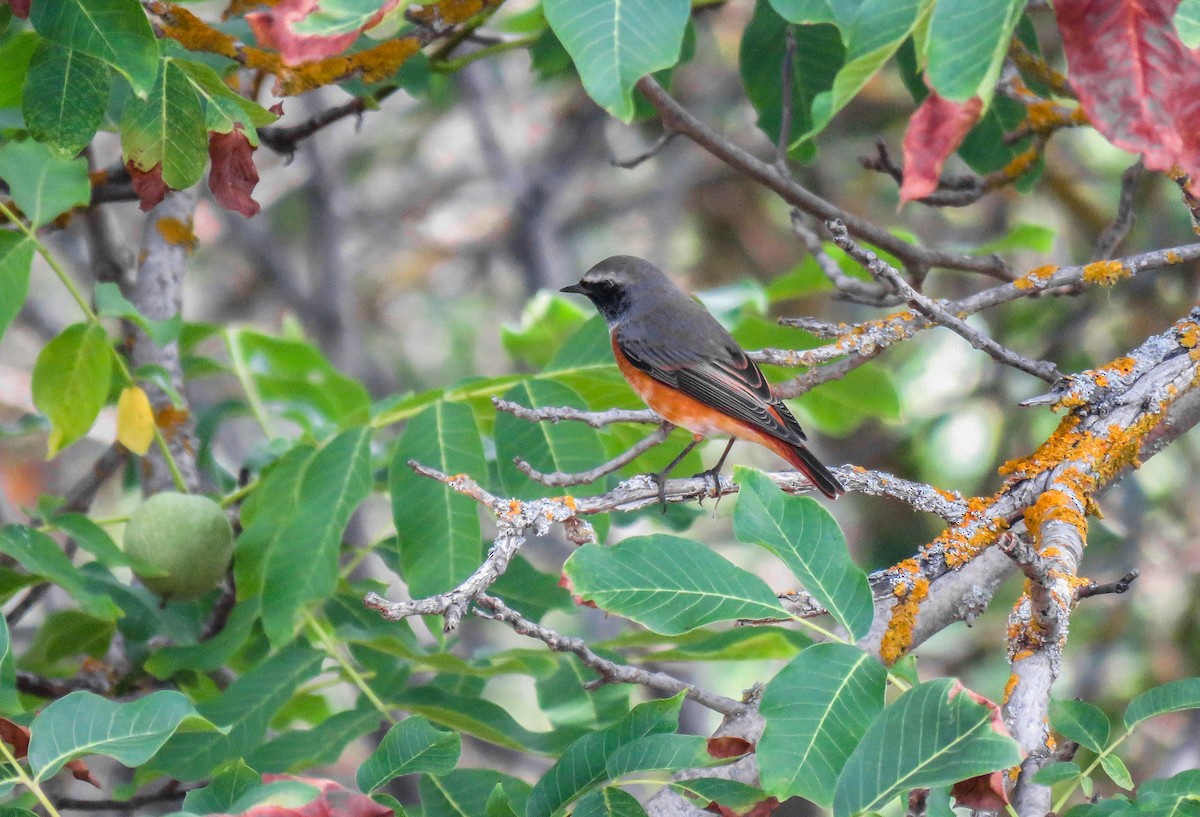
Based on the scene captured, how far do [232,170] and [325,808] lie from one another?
4.59 feet

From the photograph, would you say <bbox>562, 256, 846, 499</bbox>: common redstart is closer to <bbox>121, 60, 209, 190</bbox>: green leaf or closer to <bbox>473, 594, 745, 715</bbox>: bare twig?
<bbox>473, 594, 745, 715</bbox>: bare twig

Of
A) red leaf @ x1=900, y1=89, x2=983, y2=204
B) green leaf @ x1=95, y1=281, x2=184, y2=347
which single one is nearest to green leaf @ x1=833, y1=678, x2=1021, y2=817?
red leaf @ x1=900, y1=89, x2=983, y2=204

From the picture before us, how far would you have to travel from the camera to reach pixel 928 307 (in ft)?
8.05

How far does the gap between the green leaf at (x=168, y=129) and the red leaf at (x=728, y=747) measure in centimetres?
150

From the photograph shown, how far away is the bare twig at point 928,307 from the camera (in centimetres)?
234


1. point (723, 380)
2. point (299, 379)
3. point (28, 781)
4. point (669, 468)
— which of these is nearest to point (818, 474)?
point (669, 468)

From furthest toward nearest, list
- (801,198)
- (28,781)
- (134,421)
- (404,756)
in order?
(801,198) → (134,421) → (404,756) → (28,781)

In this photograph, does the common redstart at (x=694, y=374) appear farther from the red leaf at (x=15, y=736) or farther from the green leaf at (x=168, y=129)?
the red leaf at (x=15, y=736)

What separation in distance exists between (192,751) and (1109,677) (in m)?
5.65

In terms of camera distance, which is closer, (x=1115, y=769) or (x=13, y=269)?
(x=1115, y=769)

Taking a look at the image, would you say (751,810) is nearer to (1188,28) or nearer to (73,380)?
(1188,28)

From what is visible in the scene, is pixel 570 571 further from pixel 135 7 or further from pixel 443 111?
pixel 443 111

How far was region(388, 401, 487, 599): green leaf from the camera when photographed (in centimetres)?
275

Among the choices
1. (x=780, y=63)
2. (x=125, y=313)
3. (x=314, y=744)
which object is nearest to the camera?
(x=314, y=744)
